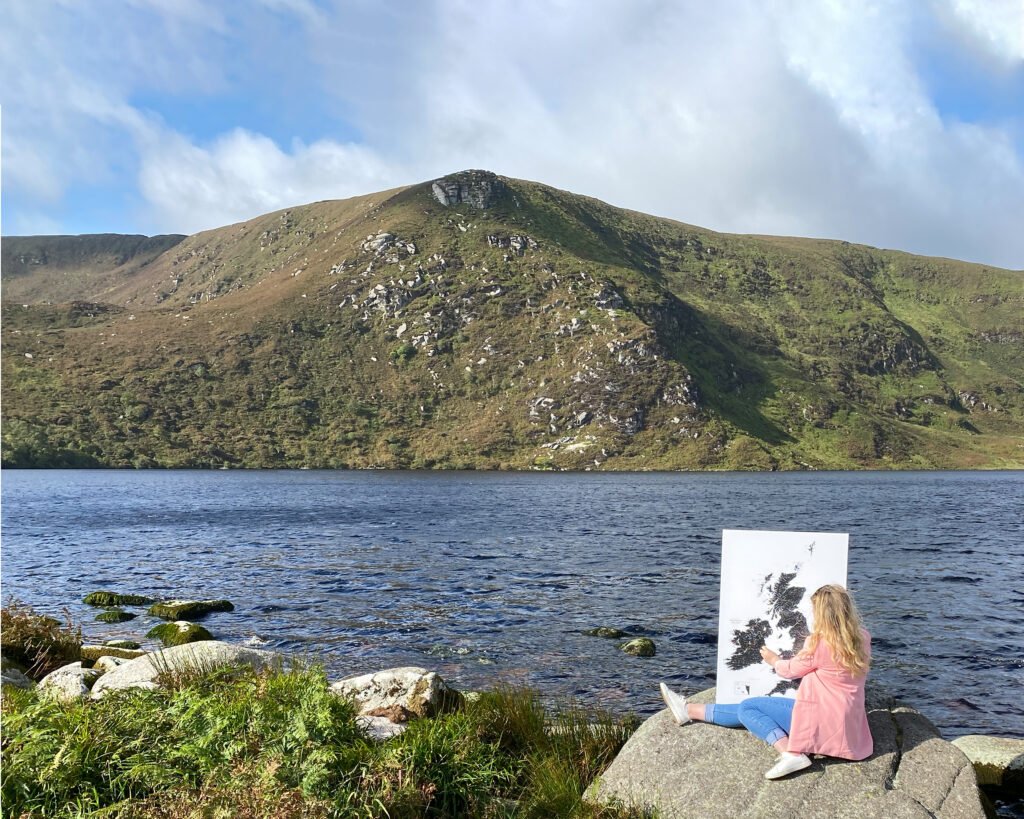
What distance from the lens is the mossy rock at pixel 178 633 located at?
23688 mm

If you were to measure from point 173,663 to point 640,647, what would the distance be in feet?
50.6

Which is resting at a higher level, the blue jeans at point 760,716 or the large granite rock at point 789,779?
the blue jeans at point 760,716

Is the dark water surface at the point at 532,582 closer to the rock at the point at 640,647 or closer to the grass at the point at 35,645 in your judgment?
the rock at the point at 640,647

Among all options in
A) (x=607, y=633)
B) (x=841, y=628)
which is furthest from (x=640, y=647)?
(x=841, y=628)

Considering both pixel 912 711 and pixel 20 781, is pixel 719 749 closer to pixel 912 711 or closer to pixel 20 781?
pixel 912 711

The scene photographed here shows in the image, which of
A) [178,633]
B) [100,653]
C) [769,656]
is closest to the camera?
[769,656]

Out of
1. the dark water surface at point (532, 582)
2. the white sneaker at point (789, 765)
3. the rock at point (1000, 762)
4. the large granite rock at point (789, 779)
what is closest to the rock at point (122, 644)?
the dark water surface at point (532, 582)

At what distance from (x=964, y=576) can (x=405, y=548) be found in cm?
3476

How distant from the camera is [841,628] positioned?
8469 millimetres

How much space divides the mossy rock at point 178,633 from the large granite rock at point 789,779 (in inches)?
723

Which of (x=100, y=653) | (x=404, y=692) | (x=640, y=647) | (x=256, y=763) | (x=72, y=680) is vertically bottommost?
(x=640, y=647)

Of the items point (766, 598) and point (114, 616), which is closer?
point (766, 598)

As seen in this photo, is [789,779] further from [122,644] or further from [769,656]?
[122,644]

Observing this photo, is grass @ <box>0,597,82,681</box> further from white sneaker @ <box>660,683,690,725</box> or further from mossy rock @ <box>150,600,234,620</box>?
white sneaker @ <box>660,683,690,725</box>
